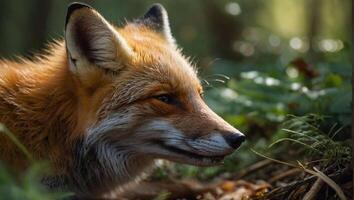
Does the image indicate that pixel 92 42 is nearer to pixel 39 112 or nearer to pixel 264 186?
pixel 39 112

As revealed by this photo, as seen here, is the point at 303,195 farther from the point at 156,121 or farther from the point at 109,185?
the point at 109,185

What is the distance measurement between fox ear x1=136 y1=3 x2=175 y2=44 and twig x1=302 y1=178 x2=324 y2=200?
268 cm

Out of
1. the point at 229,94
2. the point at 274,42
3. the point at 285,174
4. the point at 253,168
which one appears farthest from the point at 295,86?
the point at 274,42

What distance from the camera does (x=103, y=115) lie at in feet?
16.8

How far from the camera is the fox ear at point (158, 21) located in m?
6.54

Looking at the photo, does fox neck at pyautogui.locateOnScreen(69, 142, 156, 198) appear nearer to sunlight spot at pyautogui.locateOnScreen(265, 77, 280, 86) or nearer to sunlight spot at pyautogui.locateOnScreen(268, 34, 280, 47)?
sunlight spot at pyautogui.locateOnScreen(265, 77, 280, 86)

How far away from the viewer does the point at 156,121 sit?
202 inches

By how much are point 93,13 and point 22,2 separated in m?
15.4

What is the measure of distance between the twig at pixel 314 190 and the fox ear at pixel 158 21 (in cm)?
268

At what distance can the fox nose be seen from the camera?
16.0 feet

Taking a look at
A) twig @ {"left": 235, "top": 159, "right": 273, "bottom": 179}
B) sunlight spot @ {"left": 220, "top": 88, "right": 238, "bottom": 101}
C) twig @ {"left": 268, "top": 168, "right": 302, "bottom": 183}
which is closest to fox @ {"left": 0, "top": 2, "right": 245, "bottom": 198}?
twig @ {"left": 268, "top": 168, "right": 302, "bottom": 183}

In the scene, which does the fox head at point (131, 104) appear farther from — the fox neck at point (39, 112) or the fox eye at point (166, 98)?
the fox neck at point (39, 112)

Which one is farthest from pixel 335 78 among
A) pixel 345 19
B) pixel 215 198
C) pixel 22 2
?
pixel 22 2

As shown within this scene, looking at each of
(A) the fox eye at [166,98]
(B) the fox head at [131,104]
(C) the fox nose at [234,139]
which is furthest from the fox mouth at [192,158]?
(A) the fox eye at [166,98]
